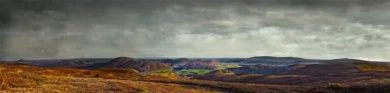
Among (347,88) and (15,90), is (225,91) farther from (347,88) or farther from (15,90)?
(15,90)

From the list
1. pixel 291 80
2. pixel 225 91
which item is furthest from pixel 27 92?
pixel 291 80

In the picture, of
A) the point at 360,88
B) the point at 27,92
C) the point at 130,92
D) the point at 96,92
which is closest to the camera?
the point at 27,92

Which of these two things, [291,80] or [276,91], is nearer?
[276,91]

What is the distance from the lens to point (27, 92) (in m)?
35.8

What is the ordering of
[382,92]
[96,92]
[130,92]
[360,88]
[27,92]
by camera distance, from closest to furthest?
[27,92] → [96,92] → [130,92] → [382,92] → [360,88]

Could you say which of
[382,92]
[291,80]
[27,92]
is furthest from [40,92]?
[291,80]

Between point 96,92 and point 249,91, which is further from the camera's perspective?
point 249,91

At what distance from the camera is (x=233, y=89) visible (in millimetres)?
61562

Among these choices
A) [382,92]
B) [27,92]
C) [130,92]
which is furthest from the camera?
[382,92]

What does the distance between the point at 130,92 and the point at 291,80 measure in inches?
4227

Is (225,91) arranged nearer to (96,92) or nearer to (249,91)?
(249,91)

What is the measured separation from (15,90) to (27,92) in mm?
1679

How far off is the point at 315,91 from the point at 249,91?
36.7ft

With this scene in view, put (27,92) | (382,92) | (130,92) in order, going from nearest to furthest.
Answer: (27,92) < (130,92) < (382,92)
